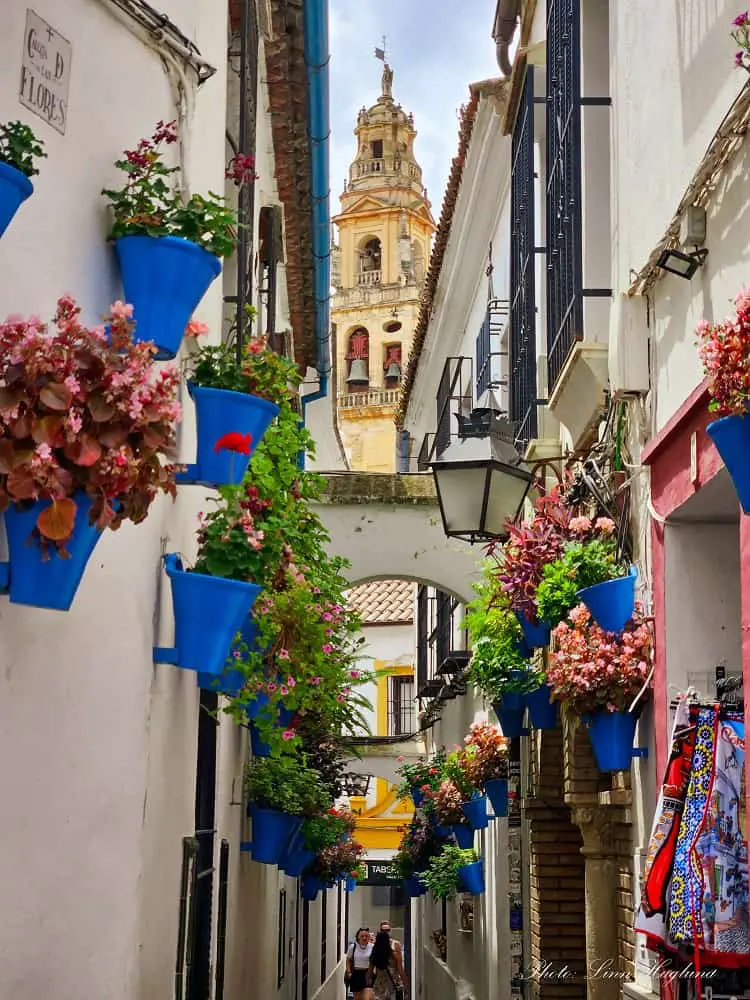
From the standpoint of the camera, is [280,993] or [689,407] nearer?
[689,407]

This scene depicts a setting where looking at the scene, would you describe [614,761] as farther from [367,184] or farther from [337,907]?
[367,184]

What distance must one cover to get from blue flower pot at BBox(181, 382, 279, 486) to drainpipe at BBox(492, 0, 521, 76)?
8.00m

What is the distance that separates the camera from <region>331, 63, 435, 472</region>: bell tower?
198ft

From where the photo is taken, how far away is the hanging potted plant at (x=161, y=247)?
4.69 m

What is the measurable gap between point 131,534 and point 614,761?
2.67m

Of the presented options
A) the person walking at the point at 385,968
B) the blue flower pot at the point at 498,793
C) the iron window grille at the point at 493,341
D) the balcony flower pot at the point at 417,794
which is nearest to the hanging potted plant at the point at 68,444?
the blue flower pot at the point at 498,793

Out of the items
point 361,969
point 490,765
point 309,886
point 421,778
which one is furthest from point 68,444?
point 361,969

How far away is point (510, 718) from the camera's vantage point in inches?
391

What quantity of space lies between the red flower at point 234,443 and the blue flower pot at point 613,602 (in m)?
2.19

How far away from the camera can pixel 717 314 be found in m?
5.46

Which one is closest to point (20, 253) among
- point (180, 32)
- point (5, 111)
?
point (5, 111)

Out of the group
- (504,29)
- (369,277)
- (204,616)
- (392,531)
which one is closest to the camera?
(204,616)

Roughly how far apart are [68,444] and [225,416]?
6.77ft

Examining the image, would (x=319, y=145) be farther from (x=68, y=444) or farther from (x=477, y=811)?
(x=68, y=444)
